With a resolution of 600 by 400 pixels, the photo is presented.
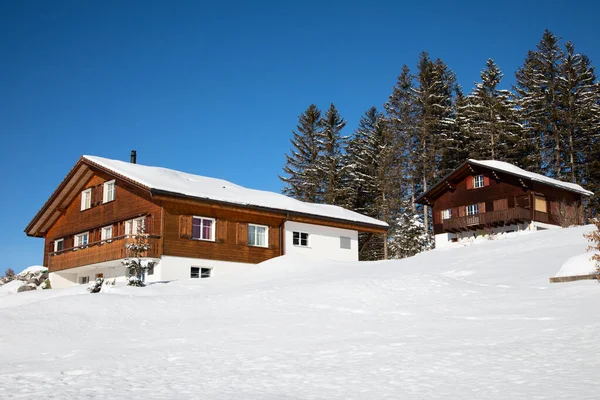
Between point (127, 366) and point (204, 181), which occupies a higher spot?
point (204, 181)

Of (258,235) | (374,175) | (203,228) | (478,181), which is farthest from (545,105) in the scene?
(203,228)

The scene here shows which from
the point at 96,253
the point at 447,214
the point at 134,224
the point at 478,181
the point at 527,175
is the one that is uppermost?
the point at 478,181

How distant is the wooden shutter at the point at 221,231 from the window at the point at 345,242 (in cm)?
829

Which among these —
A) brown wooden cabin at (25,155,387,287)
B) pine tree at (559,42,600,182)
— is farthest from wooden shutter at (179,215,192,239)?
pine tree at (559,42,600,182)

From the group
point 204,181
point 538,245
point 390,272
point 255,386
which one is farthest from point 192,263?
point 255,386

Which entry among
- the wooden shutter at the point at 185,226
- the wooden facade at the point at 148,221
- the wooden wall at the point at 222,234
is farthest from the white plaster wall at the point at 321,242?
the wooden shutter at the point at 185,226

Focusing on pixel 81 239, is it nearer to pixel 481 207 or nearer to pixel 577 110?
pixel 481 207

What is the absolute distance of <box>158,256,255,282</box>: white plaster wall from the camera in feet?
99.5

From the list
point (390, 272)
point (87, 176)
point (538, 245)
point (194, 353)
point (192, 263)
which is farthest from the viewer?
point (87, 176)

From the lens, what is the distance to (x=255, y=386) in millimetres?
8086

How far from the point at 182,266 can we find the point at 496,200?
88.5 ft

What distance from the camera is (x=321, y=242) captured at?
3744 centimetres

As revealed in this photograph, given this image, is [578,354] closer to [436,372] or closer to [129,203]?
[436,372]

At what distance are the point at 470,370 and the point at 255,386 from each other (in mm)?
2842
